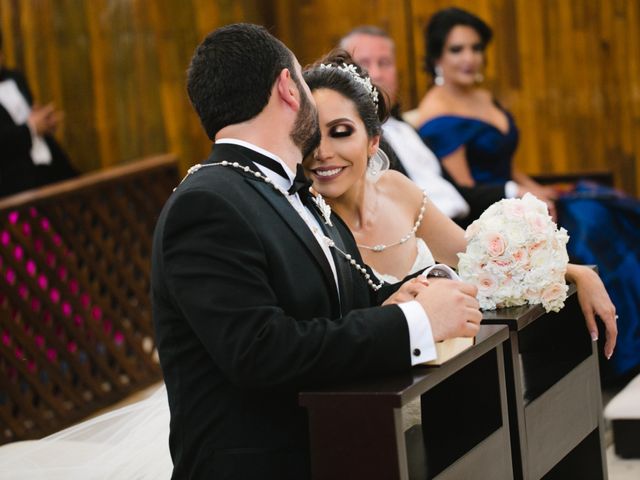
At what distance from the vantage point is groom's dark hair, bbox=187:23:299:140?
2.17 m

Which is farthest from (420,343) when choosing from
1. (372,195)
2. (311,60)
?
(311,60)

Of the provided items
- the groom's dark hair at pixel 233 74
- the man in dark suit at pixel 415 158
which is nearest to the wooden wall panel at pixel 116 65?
the man in dark suit at pixel 415 158

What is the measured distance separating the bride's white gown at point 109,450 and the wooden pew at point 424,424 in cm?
34

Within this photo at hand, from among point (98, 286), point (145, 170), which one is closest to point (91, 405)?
point (98, 286)

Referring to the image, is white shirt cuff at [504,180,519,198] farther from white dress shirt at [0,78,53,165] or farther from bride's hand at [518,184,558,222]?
white dress shirt at [0,78,53,165]

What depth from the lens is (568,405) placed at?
2793 mm

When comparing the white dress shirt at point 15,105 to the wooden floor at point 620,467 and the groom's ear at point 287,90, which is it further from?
the groom's ear at point 287,90

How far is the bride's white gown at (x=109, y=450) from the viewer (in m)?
3.00

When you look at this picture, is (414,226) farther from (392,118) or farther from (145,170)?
(145,170)

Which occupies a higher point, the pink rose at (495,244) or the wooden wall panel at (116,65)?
the wooden wall panel at (116,65)

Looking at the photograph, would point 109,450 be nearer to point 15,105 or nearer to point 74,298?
point 74,298

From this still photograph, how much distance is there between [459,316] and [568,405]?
0.82 meters

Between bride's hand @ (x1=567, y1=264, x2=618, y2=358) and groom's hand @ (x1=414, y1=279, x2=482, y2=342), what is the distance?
0.74 meters

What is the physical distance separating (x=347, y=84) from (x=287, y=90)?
0.72 meters
